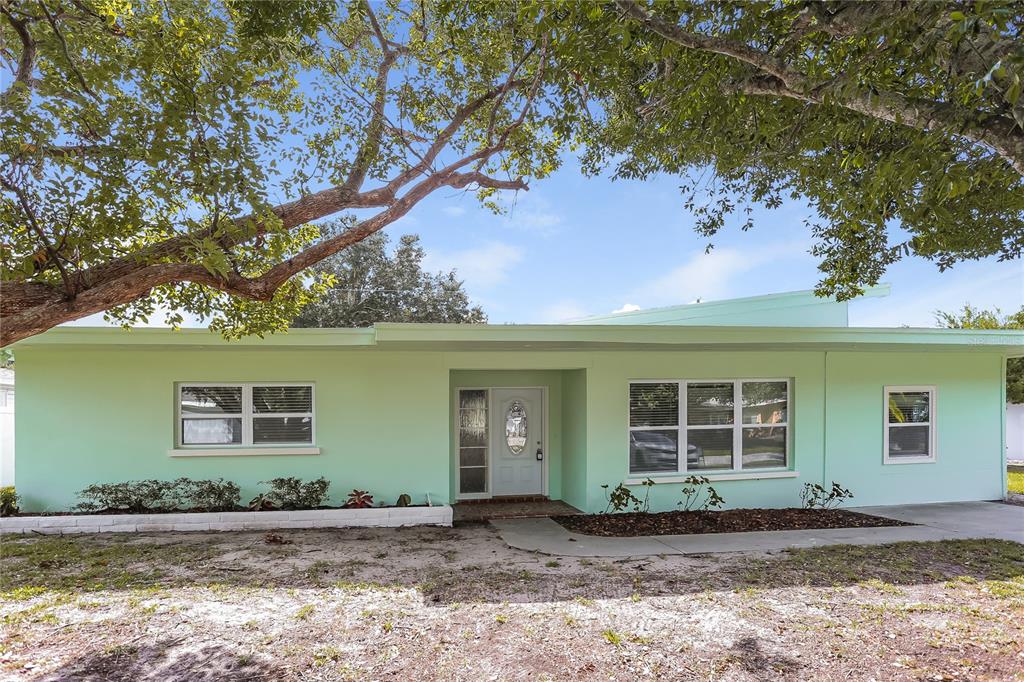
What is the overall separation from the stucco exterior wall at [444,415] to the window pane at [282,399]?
0.22 m

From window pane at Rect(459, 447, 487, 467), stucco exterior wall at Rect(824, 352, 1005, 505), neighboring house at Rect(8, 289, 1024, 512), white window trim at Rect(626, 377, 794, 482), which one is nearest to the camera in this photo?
neighboring house at Rect(8, 289, 1024, 512)

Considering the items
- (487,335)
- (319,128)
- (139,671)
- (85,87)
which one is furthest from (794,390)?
(85,87)

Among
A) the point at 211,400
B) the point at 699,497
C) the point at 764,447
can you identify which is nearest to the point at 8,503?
the point at 211,400

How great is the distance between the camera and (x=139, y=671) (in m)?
3.98

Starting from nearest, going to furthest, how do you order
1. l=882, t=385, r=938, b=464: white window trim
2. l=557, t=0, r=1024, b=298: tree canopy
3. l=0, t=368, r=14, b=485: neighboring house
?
l=557, t=0, r=1024, b=298: tree canopy
l=882, t=385, r=938, b=464: white window trim
l=0, t=368, r=14, b=485: neighboring house

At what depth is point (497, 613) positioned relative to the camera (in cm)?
499

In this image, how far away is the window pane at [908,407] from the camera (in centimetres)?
1038

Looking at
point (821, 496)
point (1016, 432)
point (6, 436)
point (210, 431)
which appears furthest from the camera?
point (1016, 432)

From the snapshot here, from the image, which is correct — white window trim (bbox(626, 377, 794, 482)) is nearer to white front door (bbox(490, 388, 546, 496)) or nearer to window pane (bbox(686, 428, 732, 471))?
window pane (bbox(686, 428, 732, 471))

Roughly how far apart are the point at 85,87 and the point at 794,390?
10.5m

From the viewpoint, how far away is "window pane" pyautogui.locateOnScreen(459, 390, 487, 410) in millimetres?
10531

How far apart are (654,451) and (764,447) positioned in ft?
6.75

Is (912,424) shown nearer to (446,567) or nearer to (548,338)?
(548,338)

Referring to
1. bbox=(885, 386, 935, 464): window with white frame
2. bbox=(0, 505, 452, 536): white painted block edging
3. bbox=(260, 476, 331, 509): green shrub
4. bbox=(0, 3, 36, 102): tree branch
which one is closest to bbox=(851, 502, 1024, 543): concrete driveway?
bbox=(885, 386, 935, 464): window with white frame
